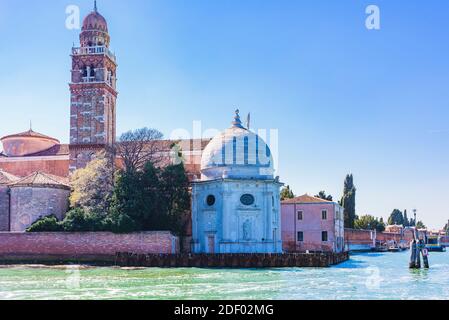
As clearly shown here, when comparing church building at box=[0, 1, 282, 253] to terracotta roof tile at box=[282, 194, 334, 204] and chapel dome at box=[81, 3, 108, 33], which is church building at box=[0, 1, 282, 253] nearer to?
terracotta roof tile at box=[282, 194, 334, 204]

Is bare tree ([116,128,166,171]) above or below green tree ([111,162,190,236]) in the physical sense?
above

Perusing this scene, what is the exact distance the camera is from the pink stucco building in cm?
4275

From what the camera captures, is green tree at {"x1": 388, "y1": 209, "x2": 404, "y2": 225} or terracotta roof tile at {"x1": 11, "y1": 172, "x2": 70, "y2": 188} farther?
green tree at {"x1": 388, "y1": 209, "x2": 404, "y2": 225}

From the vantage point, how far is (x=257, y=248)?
35.4 m

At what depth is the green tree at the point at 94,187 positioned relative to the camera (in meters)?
36.5

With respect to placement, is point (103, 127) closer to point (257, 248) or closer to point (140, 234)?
point (140, 234)

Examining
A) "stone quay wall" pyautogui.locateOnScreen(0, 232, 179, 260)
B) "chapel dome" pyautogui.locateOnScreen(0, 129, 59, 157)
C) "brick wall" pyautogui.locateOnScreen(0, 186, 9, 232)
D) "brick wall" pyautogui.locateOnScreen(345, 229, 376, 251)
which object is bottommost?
"brick wall" pyautogui.locateOnScreen(345, 229, 376, 251)

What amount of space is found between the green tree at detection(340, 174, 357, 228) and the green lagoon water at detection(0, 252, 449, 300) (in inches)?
1217

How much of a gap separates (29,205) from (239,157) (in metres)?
12.8

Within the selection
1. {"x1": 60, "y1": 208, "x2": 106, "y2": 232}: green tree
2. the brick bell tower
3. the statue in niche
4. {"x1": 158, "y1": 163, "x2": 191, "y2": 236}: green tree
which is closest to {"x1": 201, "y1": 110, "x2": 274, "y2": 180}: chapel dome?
{"x1": 158, "y1": 163, "x2": 191, "y2": 236}: green tree

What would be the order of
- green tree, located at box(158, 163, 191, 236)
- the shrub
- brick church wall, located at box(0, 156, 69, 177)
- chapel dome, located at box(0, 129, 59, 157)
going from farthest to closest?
1. chapel dome, located at box(0, 129, 59, 157)
2. brick church wall, located at box(0, 156, 69, 177)
3. green tree, located at box(158, 163, 191, 236)
4. the shrub
